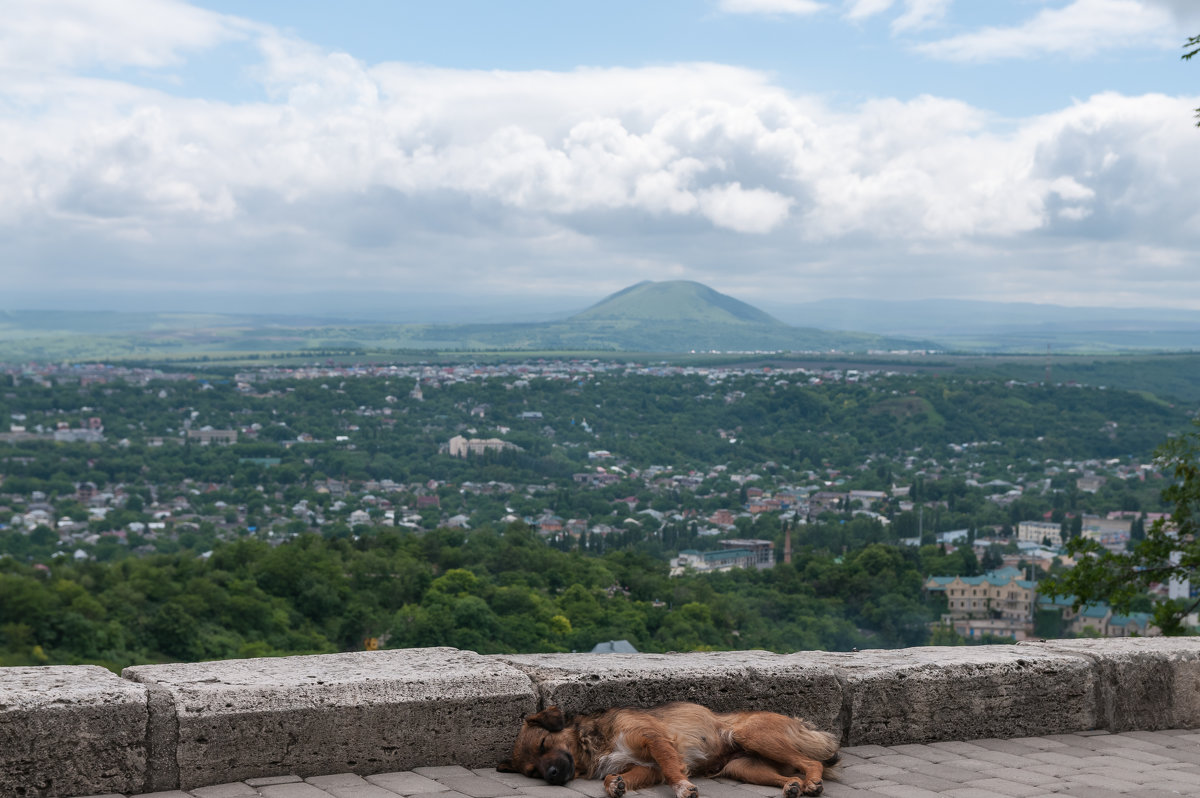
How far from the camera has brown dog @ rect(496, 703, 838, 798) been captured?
3.39 meters

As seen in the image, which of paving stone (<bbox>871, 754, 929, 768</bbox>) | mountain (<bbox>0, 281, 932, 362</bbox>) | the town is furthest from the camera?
mountain (<bbox>0, 281, 932, 362</bbox>)

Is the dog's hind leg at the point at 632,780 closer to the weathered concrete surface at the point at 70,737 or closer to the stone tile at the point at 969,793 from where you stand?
the stone tile at the point at 969,793

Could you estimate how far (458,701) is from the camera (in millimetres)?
3512

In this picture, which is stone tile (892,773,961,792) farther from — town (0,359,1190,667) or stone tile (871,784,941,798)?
town (0,359,1190,667)

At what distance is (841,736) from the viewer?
4.11m

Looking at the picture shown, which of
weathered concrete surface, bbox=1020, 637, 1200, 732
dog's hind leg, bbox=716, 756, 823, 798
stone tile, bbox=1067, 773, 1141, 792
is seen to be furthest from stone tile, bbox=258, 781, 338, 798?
weathered concrete surface, bbox=1020, 637, 1200, 732

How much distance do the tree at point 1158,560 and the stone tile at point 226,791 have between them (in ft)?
28.3

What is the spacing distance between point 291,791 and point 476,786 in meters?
0.56

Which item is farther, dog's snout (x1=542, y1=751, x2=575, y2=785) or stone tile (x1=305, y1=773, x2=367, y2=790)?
dog's snout (x1=542, y1=751, x2=575, y2=785)

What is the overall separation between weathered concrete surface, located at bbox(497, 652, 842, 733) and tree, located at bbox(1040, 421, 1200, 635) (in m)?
6.82

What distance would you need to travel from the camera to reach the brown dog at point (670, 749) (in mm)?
3391

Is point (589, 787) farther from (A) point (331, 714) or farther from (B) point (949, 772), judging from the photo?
(B) point (949, 772)

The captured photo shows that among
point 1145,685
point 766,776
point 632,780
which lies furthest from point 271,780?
point 1145,685

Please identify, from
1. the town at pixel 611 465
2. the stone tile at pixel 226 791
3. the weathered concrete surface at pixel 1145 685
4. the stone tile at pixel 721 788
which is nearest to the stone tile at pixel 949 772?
the stone tile at pixel 721 788
